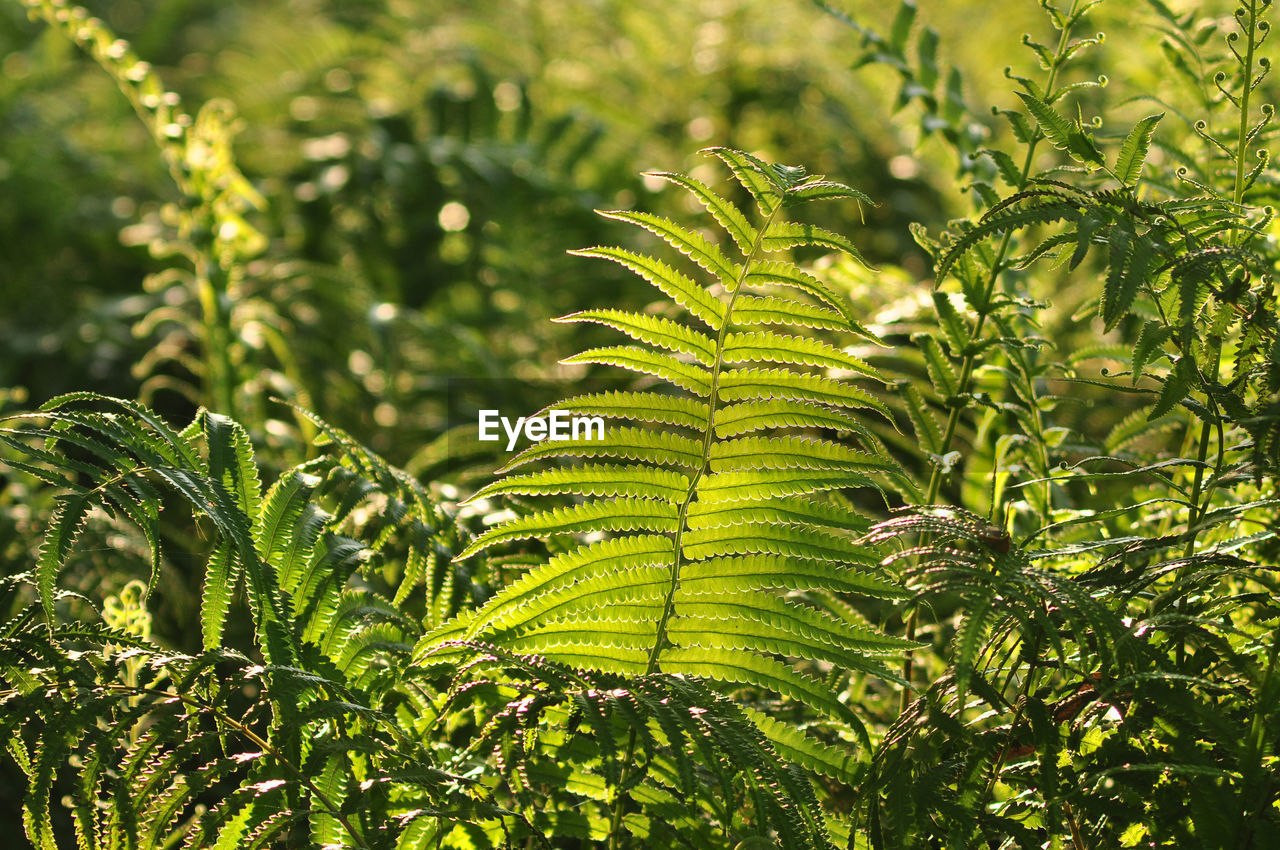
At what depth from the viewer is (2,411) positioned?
180cm

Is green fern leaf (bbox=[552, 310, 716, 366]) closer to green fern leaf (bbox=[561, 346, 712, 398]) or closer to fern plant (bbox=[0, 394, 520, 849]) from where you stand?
green fern leaf (bbox=[561, 346, 712, 398])

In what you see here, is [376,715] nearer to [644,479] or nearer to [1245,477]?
[644,479]

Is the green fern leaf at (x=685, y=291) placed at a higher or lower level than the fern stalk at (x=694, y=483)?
higher

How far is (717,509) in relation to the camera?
36.1 inches

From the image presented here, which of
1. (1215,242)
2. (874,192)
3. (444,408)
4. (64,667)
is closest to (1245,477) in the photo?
(1215,242)

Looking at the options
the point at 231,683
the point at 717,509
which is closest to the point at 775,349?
Result: the point at 717,509

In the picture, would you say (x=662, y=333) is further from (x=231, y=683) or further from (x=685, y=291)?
(x=231, y=683)

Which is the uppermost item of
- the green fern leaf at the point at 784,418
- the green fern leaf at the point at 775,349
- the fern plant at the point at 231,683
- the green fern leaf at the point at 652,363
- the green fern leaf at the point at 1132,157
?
the green fern leaf at the point at 1132,157

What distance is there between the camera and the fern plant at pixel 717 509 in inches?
33.9

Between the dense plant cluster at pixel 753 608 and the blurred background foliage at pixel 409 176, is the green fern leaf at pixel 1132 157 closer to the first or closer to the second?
the dense plant cluster at pixel 753 608

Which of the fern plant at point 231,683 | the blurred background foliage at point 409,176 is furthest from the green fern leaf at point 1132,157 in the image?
the blurred background foliage at point 409,176

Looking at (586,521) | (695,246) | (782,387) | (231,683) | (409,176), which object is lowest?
(231,683)

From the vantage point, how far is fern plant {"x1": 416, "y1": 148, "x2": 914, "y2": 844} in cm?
86

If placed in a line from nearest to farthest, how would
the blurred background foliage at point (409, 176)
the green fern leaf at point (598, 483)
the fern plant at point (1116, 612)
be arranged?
the fern plant at point (1116, 612) → the green fern leaf at point (598, 483) → the blurred background foliage at point (409, 176)
